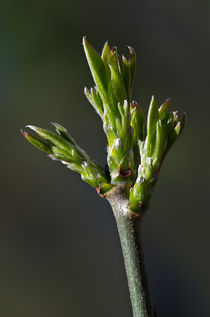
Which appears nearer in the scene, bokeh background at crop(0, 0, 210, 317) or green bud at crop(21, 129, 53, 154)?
green bud at crop(21, 129, 53, 154)

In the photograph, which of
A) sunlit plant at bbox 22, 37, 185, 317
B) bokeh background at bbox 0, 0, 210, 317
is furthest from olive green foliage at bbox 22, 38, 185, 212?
bokeh background at bbox 0, 0, 210, 317

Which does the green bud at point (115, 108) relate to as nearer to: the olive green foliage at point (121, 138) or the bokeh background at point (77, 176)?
the olive green foliage at point (121, 138)

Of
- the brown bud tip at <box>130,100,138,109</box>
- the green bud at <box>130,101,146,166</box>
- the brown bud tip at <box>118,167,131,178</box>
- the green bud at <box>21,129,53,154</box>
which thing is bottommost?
the brown bud tip at <box>118,167,131,178</box>

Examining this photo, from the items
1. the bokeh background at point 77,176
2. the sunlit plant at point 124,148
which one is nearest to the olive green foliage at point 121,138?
the sunlit plant at point 124,148

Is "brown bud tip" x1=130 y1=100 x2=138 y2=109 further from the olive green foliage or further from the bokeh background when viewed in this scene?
the bokeh background

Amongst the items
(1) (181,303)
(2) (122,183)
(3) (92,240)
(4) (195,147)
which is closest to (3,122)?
(3) (92,240)

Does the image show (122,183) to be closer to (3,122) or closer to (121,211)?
(121,211)

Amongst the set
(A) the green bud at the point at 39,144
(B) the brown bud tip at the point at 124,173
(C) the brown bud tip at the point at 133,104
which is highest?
(A) the green bud at the point at 39,144
